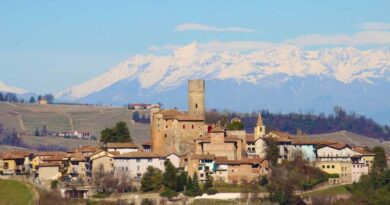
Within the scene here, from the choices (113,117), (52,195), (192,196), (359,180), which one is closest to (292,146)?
(359,180)

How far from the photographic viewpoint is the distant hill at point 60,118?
15373cm

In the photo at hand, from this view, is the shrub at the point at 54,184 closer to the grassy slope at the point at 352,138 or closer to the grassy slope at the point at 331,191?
the grassy slope at the point at 331,191

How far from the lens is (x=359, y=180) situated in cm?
6956

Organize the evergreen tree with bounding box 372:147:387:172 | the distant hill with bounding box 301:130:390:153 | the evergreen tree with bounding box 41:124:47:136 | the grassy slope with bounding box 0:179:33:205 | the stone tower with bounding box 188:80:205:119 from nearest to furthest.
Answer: the grassy slope with bounding box 0:179:33:205
the evergreen tree with bounding box 372:147:387:172
the stone tower with bounding box 188:80:205:119
the distant hill with bounding box 301:130:390:153
the evergreen tree with bounding box 41:124:47:136

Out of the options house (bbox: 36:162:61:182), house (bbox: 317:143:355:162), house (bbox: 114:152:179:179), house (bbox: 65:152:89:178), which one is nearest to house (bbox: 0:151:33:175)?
house (bbox: 36:162:61:182)

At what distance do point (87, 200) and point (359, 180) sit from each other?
18.0m

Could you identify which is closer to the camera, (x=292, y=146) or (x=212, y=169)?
(x=212, y=169)

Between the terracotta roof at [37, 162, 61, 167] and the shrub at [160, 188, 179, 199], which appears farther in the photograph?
the terracotta roof at [37, 162, 61, 167]

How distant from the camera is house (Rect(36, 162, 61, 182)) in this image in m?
72.0

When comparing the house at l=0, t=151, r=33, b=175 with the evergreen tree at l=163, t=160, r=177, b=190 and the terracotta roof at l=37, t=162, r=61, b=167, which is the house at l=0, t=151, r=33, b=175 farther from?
the evergreen tree at l=163, t=160, r=177, b=190

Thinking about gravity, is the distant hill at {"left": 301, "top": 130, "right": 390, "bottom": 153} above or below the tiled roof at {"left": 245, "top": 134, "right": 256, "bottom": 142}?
above

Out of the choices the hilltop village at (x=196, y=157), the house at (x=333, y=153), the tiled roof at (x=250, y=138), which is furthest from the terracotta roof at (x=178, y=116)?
the house at (x=333, y=153)

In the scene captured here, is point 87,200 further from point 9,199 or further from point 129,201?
point 9,199

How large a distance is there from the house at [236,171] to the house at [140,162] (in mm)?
3123
